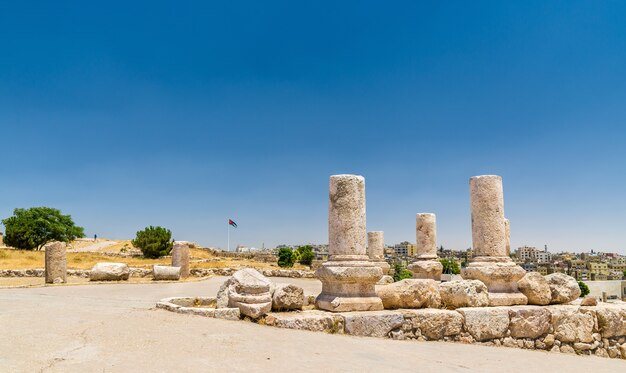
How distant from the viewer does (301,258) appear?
49156mm

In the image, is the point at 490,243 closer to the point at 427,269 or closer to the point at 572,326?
the point at 572,326

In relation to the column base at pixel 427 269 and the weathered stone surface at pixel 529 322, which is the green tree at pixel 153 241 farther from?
the weathered stone surface at pixel 529 322

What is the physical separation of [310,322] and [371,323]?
111cm

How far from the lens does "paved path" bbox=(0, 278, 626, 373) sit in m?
5.11

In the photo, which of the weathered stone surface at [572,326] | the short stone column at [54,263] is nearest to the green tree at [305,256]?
the short stone column at [54,263]

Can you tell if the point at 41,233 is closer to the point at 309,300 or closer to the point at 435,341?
the point at 309,300

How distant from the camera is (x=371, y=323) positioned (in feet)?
26.6

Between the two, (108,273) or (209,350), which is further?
(108,273)

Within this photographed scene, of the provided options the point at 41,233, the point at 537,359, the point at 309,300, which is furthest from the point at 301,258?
the point at 537,359

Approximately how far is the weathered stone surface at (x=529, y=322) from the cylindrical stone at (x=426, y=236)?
7.03 m

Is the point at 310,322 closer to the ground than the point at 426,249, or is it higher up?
closer to the ground

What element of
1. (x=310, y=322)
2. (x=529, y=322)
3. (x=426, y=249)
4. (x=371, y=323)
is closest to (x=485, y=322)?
(x=529, y=322)

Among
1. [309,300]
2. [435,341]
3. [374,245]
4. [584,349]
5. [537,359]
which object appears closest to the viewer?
[537,359]

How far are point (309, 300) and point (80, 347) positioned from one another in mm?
6025
